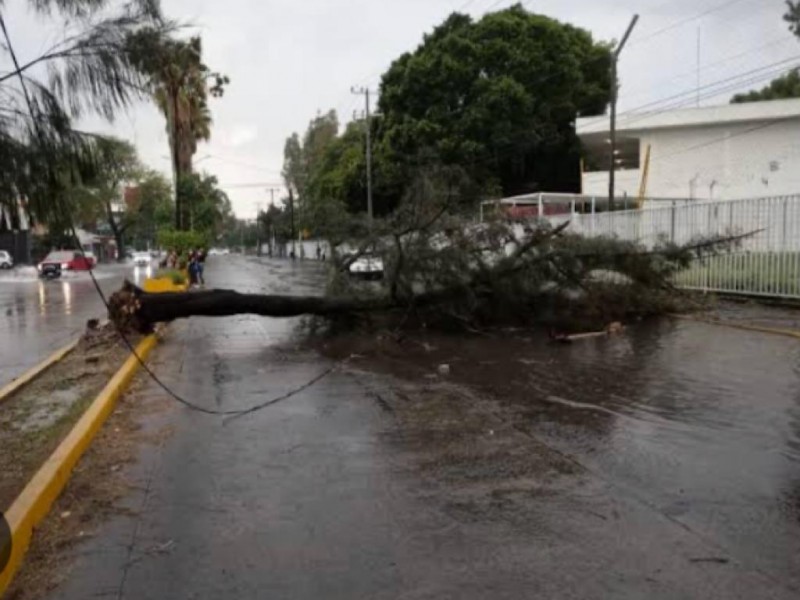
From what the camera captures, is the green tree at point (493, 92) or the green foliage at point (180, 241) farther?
the green tree at point (493, 92)

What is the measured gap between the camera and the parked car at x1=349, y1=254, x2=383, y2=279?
15570mm

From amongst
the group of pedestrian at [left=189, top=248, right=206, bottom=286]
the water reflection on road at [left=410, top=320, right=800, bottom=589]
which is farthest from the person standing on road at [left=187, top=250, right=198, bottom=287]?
the water reflection on road at [left=410, top=320, right=800, bottom=589]

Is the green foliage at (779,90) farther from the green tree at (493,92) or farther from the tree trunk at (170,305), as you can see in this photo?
the tree trunk at (170,305)

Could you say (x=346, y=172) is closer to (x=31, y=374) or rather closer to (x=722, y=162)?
(x=722, y=162)

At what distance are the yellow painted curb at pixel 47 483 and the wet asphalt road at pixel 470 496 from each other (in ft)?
1.31

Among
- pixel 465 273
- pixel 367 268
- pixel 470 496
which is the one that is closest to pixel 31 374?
pixel 367 268

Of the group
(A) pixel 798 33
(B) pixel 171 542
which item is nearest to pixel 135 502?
(B) pixel 171 542

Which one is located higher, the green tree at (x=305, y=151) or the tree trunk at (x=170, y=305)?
the green tree at (x=305, y=151)

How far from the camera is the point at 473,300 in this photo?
14.8 metres

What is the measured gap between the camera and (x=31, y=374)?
1173cm

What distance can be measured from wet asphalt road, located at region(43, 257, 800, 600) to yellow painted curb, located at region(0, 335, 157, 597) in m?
0.40

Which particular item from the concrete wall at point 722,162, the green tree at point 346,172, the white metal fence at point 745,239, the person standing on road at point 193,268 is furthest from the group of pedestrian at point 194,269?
the concrete wall at point 722,162

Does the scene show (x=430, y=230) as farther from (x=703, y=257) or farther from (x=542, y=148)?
(x=542, y=148)

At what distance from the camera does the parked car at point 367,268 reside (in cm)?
1557
